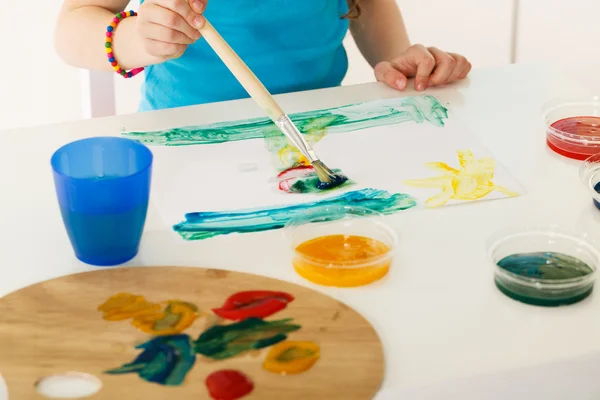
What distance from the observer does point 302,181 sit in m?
0.97

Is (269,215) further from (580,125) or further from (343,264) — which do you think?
(580,125)

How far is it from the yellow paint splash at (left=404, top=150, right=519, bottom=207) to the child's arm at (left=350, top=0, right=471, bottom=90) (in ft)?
0.75

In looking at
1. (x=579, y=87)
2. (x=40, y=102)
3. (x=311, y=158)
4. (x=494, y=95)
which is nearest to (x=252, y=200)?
(x=311, y=158)

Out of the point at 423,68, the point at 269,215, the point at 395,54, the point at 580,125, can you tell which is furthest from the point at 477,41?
the point at 269,215

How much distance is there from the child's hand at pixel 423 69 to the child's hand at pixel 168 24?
311 millimetres

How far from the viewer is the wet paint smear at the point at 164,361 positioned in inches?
25.9

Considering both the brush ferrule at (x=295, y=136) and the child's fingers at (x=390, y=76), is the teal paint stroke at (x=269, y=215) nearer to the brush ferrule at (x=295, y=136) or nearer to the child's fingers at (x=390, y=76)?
the brush ferrule at (x=295, y=136)

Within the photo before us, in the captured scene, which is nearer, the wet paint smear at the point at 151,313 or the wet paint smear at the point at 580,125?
the wet paint smear at the point at 151,313

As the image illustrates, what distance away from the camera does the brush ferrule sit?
100cm

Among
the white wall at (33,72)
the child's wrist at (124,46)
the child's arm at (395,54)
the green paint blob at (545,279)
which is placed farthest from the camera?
the white wall at (33,72)

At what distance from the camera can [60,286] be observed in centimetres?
77

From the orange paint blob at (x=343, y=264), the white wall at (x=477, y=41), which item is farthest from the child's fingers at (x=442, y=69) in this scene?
the white wall at (x=477, y=41)

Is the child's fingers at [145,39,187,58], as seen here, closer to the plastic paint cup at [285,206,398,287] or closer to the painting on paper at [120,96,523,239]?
the painting on paper at [120,96,523,239]

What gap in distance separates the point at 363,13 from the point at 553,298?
0.82 metres
